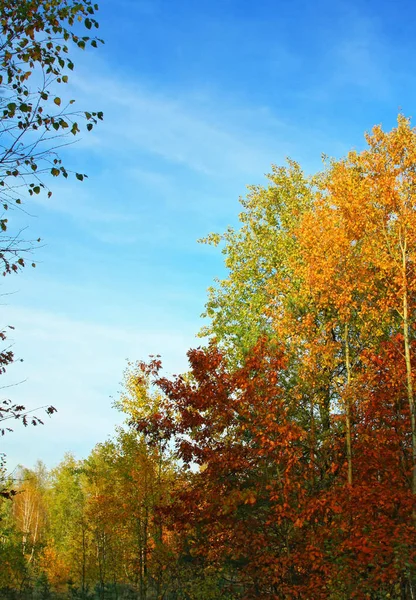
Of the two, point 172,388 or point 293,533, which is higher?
point 172,388

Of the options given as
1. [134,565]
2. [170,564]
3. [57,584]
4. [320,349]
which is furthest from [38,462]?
[320,349]

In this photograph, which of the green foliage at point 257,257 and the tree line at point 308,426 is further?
the green foliage at point 257,257

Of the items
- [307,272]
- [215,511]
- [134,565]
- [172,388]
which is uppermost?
[307,272]

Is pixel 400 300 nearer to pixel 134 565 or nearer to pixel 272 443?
pixel 272 443

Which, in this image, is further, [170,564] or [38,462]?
[38,462]

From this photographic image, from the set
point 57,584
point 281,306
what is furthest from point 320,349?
point 57,584

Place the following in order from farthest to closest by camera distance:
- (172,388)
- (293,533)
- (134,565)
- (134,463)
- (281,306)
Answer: (134,565), (134,463), (281,306), (172,388), (293,533)

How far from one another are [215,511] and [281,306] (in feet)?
30.1

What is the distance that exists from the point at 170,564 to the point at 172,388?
30.4 feet

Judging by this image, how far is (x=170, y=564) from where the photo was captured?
792 inches

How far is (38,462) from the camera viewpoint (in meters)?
99.7

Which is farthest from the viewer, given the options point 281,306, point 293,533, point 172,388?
point 281,306

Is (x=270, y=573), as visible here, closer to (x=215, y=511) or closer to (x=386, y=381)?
(x=215, y=511)

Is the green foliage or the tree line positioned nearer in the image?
the tree line
